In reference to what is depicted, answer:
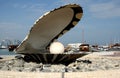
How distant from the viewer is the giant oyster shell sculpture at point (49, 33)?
14.7 m

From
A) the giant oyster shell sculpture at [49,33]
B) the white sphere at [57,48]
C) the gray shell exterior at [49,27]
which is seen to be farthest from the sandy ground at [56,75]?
the white sphere at [57,48]

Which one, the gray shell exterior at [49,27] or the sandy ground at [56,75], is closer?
the sandy ground at [56,75]

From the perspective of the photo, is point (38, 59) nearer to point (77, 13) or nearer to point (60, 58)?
point (60, 58)

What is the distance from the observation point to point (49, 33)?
1709 centimetres

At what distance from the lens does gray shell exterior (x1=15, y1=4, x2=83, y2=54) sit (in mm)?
14961

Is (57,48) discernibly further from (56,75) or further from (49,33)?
(56,75)

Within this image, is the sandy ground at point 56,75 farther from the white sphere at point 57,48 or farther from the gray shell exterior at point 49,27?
the white sphere at point 57,48

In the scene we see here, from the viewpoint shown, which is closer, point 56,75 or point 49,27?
point 56,75

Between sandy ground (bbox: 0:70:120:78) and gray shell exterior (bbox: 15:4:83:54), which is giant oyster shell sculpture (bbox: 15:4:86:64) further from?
sandy ground (bbox: 0:70:120:78)

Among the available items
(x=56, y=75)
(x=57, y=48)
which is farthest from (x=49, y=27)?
(x=56, y=75)

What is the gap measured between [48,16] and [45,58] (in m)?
2.38

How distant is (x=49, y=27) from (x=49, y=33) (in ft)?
1.64

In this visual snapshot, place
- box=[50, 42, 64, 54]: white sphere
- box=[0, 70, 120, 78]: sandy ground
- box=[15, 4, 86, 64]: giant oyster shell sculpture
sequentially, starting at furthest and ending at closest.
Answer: box=[50, 42, 64, 54]: white sphere → box=[15, 4, 86, 64]: giant oyster shell sculpture → box=[0, 70, 120, 78]: sandy ground

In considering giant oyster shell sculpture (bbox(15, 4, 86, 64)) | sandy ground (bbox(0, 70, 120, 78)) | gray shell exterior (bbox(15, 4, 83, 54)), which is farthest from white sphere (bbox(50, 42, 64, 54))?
sandy ground (bbox(0, 70, 120, 78))
